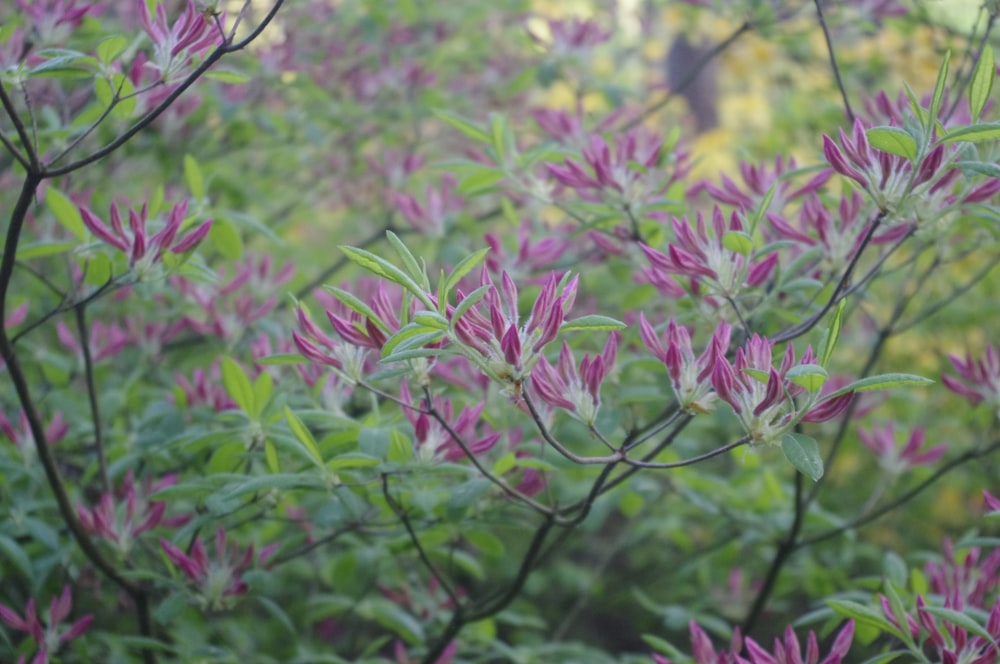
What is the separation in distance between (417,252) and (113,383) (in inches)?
49.6

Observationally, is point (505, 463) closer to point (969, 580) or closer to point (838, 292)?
point (838, 292)

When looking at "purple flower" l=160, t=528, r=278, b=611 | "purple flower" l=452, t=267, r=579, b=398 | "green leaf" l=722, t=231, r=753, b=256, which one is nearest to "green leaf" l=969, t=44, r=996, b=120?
"green leaf" l=722, t=231, r=753, b=256

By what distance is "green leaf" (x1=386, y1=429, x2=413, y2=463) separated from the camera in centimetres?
142

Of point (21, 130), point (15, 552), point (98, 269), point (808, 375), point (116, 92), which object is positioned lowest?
point (15, 552)

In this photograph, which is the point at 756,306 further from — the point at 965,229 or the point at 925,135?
the point at 965,229

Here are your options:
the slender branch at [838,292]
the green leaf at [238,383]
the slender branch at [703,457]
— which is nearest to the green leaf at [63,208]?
the green leaf at [238,383]

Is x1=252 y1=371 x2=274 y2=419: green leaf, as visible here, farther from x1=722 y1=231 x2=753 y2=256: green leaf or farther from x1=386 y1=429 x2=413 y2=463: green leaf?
x1=722 y1=231 x2=753 y2=256: green leaf

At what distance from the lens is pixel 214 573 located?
1618 millimetres

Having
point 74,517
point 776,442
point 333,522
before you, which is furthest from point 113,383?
point 776,442

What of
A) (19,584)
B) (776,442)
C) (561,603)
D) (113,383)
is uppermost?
(113,383)

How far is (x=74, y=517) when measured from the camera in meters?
1.58

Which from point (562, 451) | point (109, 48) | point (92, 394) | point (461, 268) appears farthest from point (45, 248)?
point (562, 451)

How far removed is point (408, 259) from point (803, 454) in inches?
19.9

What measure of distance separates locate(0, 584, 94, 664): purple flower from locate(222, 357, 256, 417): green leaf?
1.59 ft
